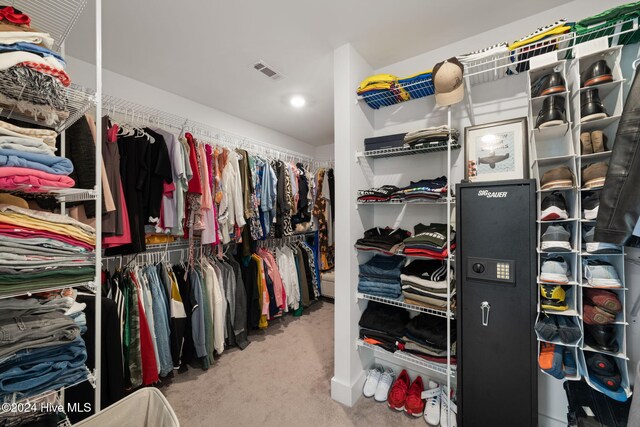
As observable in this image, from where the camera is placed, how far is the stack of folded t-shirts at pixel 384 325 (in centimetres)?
168

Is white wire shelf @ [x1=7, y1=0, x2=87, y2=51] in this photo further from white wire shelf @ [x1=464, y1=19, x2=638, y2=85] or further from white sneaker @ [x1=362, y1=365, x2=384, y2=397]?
white sneaker @ [x1=362, y1=365, x2=384, y2=397]

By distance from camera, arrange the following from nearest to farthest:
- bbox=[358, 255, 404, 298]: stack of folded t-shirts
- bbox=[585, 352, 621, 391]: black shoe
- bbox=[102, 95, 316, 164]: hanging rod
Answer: bbox=[585, 352, 621, 391]: black shoe, bbox=[358, 255, 404, 298]: stack of folded t-shirts, bbox=[102, 95, 316, 164]: hanging rod

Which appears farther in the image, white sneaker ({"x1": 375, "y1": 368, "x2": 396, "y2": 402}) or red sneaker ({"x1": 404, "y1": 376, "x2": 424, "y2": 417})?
white sneaker ({"x1": 375, "y1": 368, "x2": 396, "y2": 402})

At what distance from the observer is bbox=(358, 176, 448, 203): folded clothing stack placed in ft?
5.11

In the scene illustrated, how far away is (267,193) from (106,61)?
161 cm

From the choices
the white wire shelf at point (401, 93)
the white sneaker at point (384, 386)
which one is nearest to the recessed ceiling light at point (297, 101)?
the white wire shelf at point (401, 93)

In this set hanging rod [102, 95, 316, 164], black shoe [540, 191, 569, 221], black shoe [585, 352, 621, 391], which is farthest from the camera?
hanging rod [102, 95, 316, 164]

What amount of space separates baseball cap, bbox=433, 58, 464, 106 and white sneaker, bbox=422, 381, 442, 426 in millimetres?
1793

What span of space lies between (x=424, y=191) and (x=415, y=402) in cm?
132

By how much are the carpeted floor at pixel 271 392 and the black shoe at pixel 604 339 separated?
1.01m

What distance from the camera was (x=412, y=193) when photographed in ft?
5.28

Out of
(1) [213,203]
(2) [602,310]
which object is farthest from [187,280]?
(2) [602,310]

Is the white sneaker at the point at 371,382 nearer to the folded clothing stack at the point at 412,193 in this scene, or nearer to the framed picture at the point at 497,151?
the folded clothing stack at the point at 412,193

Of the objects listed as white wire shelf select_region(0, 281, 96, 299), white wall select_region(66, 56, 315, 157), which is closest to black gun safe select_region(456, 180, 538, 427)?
white wire shelf select_region(0, 281, 96, 299)
